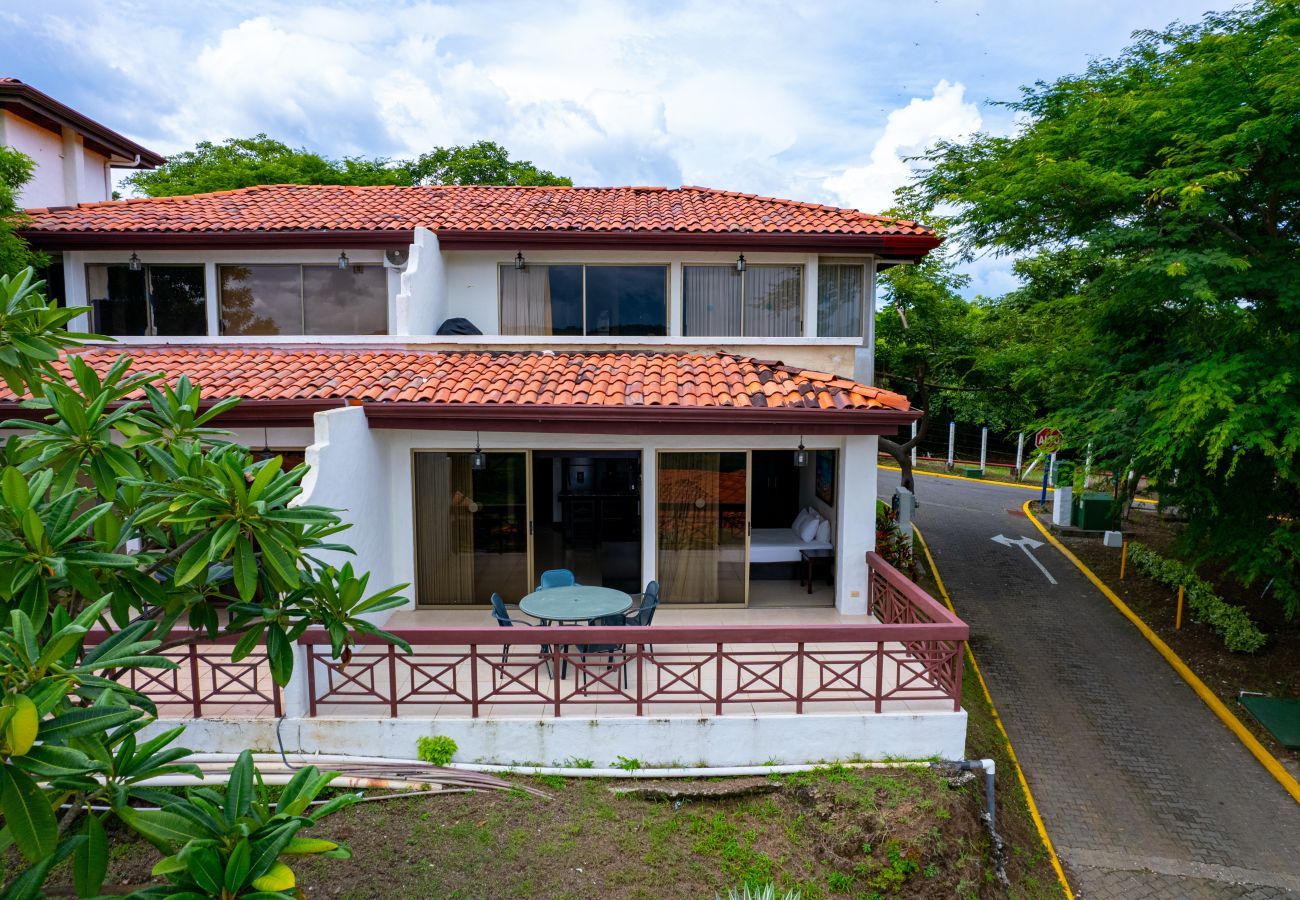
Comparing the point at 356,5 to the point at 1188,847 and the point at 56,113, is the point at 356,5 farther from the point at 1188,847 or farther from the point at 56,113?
the point at 1188,847

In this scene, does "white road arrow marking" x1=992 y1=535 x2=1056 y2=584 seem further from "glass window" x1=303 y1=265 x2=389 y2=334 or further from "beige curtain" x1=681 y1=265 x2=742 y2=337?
"glass window" x1=303 y1=265 x2=389 y2=334

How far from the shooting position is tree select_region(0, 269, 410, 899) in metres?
2.73

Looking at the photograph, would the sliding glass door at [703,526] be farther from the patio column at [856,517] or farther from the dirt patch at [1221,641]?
the dirt patch at [1221,641]

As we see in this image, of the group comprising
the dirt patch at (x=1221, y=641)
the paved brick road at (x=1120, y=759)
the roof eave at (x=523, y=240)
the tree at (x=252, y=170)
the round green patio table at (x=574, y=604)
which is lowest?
the paved brick road at (x=1120, y=759)

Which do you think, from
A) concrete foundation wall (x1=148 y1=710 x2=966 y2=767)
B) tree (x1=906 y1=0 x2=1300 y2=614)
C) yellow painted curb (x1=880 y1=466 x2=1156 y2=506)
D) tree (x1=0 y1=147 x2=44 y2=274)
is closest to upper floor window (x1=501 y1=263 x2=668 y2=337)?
tree (x1=906 y1=0 x2=1300 y2=614)

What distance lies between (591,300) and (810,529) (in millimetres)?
5609

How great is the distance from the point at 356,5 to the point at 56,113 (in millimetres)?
6449

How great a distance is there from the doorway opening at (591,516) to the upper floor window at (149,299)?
23.8ft

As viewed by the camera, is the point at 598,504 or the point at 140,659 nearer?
the point at 140,659

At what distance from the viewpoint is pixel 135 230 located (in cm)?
1156

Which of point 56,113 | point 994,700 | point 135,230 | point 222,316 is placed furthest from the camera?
point 56,113

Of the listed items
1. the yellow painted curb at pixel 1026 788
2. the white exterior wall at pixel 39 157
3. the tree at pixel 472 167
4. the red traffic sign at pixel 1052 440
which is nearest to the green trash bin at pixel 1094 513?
the red traffic sign at pixel 1052 440

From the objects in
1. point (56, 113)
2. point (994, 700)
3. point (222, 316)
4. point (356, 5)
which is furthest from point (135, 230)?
point (994, 700)

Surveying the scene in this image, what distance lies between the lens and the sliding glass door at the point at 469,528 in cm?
1027
